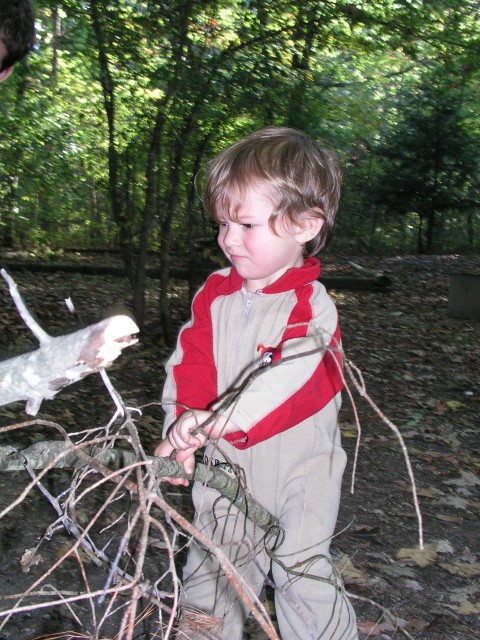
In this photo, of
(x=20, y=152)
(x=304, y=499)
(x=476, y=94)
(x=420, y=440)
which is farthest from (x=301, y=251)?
(x=476, y=94)

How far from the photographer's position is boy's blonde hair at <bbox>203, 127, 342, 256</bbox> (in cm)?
204

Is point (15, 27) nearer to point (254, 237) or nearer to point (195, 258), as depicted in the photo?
point (254, 237)

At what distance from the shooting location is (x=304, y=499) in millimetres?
2109

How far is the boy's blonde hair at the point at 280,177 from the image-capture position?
2045 mm

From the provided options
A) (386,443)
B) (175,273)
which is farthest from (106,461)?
(175,273)

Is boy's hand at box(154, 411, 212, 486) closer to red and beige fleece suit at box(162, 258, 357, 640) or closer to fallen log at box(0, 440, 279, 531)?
fallen log at box(0, 440, 279, 531)

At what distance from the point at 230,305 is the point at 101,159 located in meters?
9.80

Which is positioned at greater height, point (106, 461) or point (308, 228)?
point (308, 228)

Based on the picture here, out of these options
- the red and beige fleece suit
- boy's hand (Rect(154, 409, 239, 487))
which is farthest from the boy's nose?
boy's hand (Rect(154, 409, 239, 487))

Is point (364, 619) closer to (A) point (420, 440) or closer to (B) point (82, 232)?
(A) point (420, 440)

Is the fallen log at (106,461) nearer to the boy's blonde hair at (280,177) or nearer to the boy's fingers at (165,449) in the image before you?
the boy's fingers at (165,449)

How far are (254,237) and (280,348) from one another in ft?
1.12

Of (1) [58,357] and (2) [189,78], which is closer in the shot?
(1) [58,357]

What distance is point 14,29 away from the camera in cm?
223
